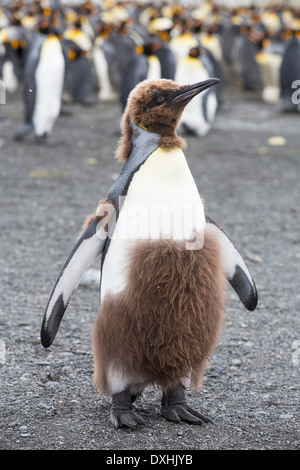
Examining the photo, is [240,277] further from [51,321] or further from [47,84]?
[47,84]

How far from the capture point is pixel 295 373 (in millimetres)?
3264

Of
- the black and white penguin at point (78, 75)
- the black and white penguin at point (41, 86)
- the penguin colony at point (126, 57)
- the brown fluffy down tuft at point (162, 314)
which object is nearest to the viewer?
the brown fluffy down tuft at point (162, 314)

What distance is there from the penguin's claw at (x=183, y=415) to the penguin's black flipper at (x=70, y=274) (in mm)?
485

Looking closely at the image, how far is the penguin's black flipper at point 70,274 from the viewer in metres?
2.69

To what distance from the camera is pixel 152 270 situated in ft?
8.46

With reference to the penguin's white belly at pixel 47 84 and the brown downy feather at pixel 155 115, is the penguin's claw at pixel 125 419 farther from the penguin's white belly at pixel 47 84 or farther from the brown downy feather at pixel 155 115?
the penguin's white belly at pixel 47 84

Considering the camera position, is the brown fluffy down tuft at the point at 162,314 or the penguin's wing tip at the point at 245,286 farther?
the penguin's wing tip at the point at 245,286

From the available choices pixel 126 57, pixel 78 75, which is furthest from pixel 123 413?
pixel 126 57

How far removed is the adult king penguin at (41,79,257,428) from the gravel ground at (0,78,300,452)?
16cm

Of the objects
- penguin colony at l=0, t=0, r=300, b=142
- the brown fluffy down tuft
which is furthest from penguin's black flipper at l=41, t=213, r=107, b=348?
penguin colony at l=0, t=0, r=300, b=142

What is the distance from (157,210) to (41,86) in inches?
279

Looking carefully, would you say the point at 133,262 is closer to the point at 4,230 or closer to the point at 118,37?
the point at 4,230

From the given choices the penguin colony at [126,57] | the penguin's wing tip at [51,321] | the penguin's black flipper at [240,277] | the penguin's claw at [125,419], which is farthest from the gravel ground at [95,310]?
the penguin colony at [126,57]

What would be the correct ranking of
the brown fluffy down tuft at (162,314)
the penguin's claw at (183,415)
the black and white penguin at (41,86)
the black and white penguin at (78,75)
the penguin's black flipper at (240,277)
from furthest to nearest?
1. the black and white penguin at (78,75)
2. the black and white penguin at (41,86)
3. the penguin's black flipper at (240,277)
4. the penguin's claw at (183,415)
5. the brown fluffy down tuft at (162,314)
